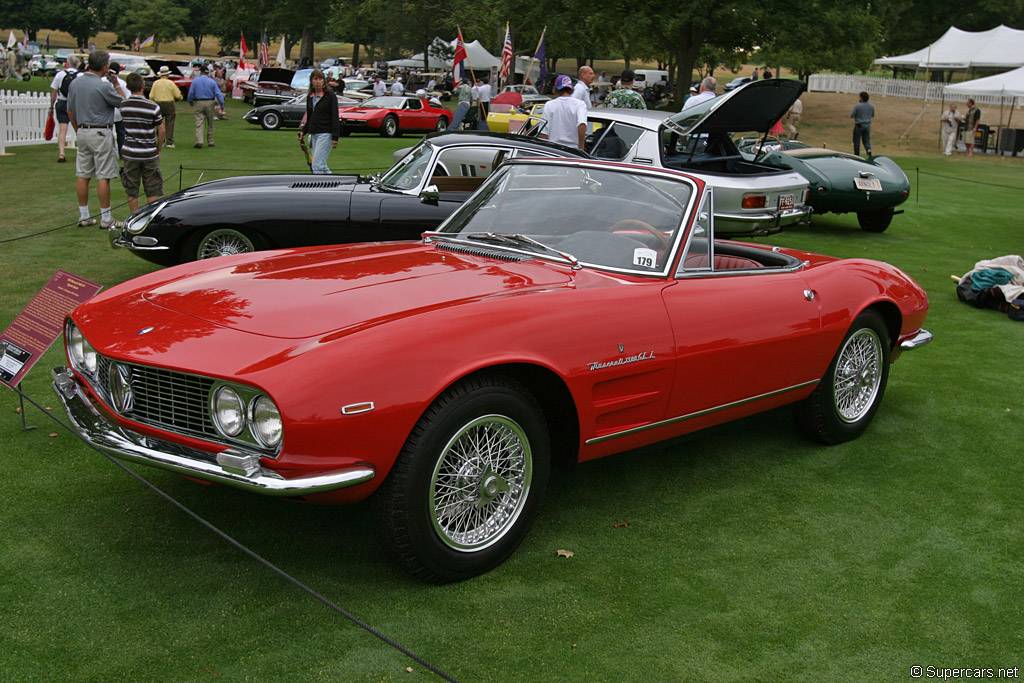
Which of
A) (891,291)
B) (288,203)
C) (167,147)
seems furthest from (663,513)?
(167,147)

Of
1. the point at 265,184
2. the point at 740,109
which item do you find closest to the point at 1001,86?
the point at 740,109

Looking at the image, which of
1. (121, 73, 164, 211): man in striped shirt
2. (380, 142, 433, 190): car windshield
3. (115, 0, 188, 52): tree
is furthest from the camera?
(115, 0, 188, 52): tree

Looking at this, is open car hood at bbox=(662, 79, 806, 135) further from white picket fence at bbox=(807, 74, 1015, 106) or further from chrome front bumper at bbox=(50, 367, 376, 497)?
white picket fence at bbox=(807, 74, 1015, 106)

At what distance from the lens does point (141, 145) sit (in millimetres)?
9547

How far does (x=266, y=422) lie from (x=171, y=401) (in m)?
0.44

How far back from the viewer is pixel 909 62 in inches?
1473

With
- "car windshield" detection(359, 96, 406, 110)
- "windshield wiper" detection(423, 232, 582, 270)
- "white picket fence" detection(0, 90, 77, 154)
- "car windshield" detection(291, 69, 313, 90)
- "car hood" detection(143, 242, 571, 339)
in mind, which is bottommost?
"car hood" detection(143, 242, 571, 339)

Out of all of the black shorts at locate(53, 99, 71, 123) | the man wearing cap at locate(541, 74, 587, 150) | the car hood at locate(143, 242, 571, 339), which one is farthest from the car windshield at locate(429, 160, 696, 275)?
the black shorts at locate(53, 99, 71, 123)

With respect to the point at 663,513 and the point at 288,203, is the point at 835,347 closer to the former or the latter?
the point at 663,513

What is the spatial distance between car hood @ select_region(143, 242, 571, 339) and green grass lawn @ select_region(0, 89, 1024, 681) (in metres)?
0.93

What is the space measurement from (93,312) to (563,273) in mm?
1942

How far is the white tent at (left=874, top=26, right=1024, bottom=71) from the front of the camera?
110 ft

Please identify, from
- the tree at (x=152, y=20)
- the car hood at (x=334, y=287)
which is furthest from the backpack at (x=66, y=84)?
the tree at (x=152, y=20)

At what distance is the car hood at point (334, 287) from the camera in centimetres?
325
